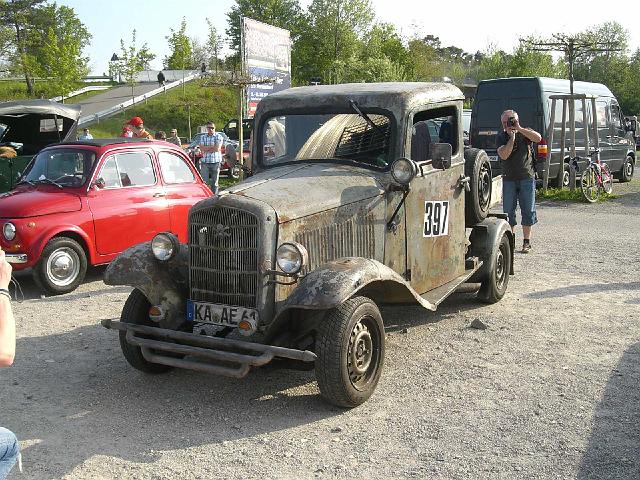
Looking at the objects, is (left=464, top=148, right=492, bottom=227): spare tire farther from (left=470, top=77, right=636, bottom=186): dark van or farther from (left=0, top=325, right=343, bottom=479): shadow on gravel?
(left=470, top=77, right=636, bottom=186): dark van

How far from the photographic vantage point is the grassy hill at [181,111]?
4340 cm

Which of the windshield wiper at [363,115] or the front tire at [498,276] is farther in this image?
the front tire at [498,276]

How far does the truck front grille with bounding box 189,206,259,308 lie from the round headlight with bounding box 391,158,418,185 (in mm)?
1300

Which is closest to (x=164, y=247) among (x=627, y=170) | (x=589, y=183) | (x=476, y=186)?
(x=476, y=186)

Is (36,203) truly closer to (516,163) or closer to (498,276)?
(498,276)

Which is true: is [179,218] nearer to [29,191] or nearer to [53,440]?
[29,191]

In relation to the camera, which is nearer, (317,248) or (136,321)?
(317,248)

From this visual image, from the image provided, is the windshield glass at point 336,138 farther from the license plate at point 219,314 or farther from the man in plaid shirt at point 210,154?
the man in plaid shirt at point 210,154

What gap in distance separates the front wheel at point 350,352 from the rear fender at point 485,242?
2.53m

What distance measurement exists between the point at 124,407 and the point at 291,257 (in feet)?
5.28

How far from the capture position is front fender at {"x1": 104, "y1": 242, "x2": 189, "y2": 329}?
17.4 ft

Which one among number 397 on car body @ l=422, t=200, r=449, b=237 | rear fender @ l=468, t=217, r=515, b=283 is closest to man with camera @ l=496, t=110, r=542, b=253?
rear fender @ l=468, t=217, r=515, b=283

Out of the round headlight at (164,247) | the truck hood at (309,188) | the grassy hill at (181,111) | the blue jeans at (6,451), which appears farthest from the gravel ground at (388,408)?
the grassy hill at (181,111)

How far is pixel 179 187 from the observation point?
9.48m
